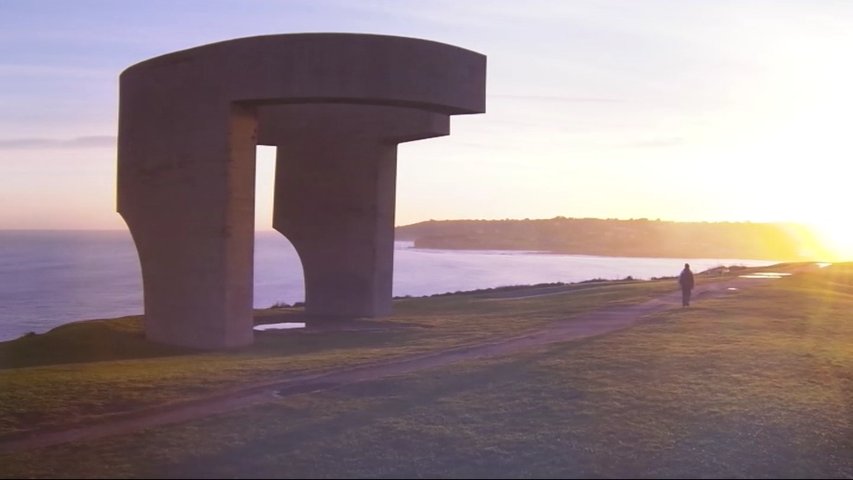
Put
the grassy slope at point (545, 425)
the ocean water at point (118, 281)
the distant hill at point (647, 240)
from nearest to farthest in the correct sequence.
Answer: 1. the grassy slope at point (545, 425)
2. the ocean water at point (118, 281)
3. the distant hill at point (647, 240)

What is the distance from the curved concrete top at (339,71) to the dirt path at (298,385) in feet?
17.4

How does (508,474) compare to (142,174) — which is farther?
(142,174)

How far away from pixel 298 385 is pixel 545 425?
13.2 feet

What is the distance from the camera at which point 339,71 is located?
18453 mm

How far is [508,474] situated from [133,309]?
53.4 metres

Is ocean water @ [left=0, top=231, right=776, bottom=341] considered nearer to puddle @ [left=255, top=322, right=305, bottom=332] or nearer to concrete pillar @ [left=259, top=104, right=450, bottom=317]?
concrete pillar @ [left=259, top=104, right=450, bottom=317]

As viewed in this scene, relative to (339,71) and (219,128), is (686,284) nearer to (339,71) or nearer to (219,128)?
(339,71)

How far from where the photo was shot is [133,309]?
58.6 meters

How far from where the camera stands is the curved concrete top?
727 inches

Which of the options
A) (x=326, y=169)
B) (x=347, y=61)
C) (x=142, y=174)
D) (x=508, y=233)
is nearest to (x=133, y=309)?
(x=326, y=169)

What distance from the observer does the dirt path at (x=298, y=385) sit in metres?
10.8

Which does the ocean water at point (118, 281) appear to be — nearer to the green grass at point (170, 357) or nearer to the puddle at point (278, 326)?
the puddle at point (278, 326)

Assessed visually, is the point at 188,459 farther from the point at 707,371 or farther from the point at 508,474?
the point at 707,371

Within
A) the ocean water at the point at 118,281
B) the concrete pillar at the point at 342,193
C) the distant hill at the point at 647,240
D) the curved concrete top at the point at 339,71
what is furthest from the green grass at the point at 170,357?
the distant hill at the point at 647,240
